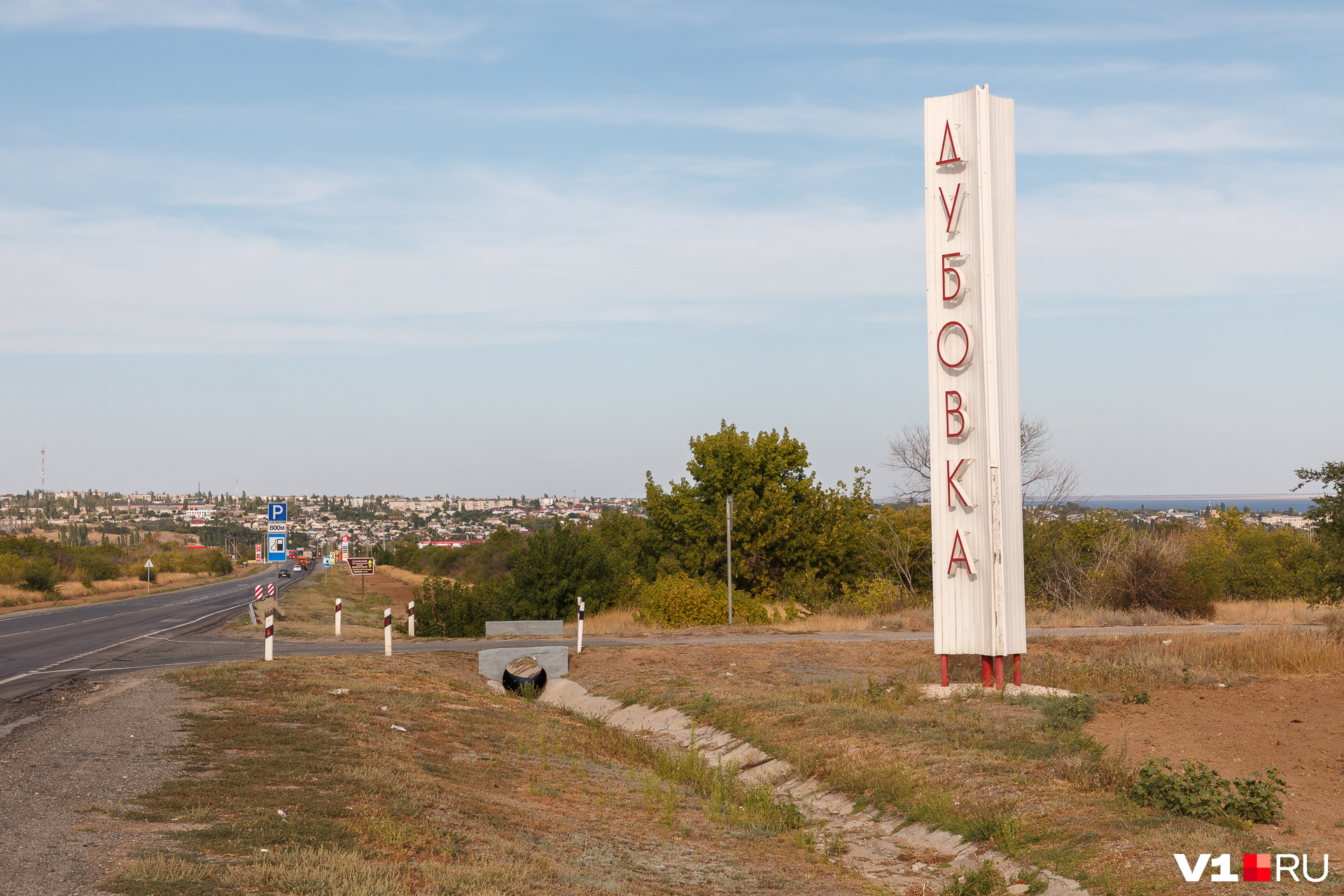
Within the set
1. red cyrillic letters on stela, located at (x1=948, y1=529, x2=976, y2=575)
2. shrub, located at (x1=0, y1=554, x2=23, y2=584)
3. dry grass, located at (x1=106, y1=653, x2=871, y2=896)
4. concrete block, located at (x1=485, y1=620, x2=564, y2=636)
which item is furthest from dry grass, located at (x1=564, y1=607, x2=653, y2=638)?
shrub, located at (x1=0, y1=554, x2=23, y2=584)

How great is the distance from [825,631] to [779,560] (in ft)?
50.9

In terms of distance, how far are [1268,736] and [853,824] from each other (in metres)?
5.48

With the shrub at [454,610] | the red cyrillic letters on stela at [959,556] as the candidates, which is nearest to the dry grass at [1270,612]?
the red cyrillic letters on stela at [959,556]

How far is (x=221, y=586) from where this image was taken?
78.8m

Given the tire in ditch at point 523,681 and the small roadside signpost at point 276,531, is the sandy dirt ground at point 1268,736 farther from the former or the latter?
the small roadside signpost at point 276,531

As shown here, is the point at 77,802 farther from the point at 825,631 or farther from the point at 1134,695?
the point at 825,631

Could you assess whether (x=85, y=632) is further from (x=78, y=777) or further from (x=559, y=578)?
(x=78, y=777)

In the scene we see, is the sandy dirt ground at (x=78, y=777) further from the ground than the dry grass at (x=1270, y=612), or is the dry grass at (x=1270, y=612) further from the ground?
the sandy dirt ground at (x=78, y=777)

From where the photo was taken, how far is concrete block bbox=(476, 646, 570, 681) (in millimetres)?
22875

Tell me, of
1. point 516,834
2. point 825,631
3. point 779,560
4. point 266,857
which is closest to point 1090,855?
point 516,834

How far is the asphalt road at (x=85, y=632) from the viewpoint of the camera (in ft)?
65.0
